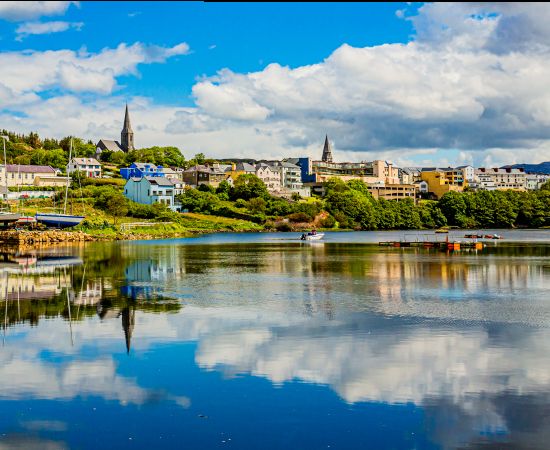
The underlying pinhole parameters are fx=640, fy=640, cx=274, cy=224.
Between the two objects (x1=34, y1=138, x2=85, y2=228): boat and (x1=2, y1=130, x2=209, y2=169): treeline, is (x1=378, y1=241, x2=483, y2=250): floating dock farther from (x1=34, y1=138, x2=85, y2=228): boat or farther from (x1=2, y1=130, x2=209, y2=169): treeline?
(x1=2, y1=130, x2=209, y2=169): treeline

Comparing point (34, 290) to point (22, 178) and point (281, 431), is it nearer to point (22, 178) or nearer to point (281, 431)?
point (281, 431)

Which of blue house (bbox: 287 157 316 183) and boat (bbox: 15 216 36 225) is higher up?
blue house (bbox: 287 157 316 183)

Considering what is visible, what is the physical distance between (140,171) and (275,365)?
125 m

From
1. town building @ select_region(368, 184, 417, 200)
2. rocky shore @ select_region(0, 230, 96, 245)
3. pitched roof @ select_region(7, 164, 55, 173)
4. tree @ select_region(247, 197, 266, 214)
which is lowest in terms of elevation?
A: rocky shore @ select_region(0, 230, 96, 245)

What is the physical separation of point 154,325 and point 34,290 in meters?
12.7

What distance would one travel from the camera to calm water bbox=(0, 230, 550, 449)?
13039 mm

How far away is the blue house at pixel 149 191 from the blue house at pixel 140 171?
1328cm

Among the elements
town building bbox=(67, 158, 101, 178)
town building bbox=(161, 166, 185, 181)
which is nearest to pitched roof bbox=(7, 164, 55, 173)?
town building bbox=(67, 158, 101, 178)

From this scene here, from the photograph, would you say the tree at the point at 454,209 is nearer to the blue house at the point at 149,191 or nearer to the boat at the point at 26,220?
the blue house at the point at 149,191

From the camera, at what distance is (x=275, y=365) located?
18.0 meters

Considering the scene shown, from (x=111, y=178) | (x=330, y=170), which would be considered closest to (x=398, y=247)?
(x=111, y=178)

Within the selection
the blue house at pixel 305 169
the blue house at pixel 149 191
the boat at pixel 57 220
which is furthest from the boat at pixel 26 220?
the blue house at pixel 305 169

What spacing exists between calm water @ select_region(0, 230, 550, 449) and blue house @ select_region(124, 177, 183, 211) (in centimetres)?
8585

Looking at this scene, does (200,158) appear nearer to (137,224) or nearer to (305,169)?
(305,169)
